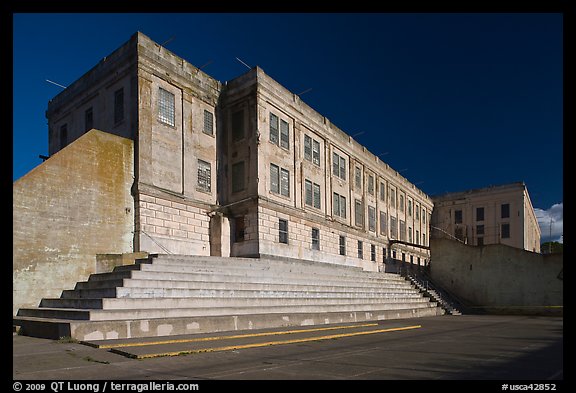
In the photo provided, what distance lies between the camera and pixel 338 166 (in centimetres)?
3597

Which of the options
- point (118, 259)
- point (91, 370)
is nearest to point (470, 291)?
point (118, 259)

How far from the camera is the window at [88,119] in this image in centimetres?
2536

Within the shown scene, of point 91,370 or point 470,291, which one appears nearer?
point 91,370

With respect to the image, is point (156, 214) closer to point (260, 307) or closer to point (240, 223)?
point (240, 223)

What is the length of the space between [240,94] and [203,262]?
42.7 feet

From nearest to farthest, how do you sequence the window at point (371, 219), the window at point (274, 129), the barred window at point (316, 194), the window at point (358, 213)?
the window at point (274, 129)
the barred window at point (316, 194)
the window at point (358, 213)
the window at point (371, 219)

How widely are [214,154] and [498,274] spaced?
20.0 metres

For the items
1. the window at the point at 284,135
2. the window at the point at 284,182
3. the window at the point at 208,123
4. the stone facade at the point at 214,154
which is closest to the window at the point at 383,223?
the stone facade at the point at 214,154

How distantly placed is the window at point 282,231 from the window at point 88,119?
1210 centimetres

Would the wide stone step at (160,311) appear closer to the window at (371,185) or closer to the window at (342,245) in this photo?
the window at (342,245)

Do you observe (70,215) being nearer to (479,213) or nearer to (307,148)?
(307,148)

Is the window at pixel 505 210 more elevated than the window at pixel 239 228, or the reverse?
the window at pixel 505 210

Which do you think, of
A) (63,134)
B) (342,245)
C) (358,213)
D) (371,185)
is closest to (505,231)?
(371,185)
